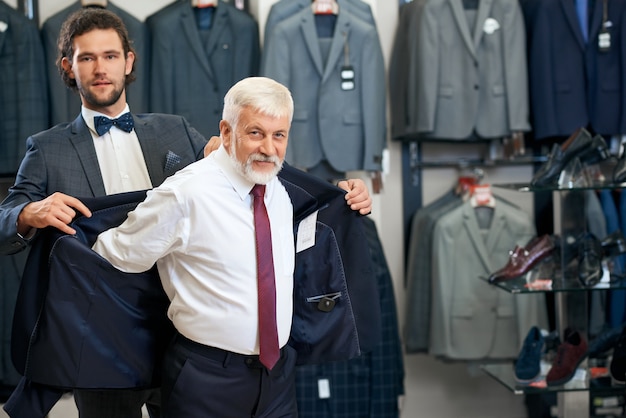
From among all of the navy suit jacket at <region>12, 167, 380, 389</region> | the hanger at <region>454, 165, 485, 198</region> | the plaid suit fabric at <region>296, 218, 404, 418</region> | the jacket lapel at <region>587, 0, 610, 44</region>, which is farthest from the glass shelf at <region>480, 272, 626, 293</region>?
the navy suit jacket at <region>12, 167, 380, 389</region>

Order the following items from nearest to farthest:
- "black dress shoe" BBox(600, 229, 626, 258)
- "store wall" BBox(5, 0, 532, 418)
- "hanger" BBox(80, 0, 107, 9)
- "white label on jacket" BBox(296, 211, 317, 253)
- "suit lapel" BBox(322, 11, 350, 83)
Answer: "white label on jacket" BBox(296, 211, 317, 253)
"black dress shoe" BBox(600, 229, 626, 258)
"suit lapel" BBox(322, 11, 350, 83)
"hanger" BBox(80, 0, 107, 9)
"store wall" BBox(5, 0, 532, 418)

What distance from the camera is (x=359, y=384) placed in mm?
4414

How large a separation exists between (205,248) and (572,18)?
10.1ft

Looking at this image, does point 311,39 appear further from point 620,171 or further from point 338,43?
point 620,171

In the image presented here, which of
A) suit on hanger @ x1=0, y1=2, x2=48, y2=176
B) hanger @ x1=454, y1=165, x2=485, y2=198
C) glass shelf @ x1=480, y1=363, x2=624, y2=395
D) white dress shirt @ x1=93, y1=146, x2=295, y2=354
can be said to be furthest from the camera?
hanger @ x1=454, y1=165, x2=485, y2=198

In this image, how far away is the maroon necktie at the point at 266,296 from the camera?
2270mm

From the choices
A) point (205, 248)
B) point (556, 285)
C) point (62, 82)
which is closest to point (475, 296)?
point (556, 285)

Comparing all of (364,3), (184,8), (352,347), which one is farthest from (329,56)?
(352,347)

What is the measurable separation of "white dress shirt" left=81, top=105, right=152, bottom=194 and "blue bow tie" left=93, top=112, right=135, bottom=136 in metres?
0.02

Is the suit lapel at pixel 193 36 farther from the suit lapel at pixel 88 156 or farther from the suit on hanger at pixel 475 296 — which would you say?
the suit lapel at pixel 88 156

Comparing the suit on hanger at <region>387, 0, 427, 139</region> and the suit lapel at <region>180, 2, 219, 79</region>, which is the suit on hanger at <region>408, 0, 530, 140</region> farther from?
the suit lapel at <region>180, 2, 219, 79</region>

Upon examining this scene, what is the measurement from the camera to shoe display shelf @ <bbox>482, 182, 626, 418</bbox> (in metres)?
3.93

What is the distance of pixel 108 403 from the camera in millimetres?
2555

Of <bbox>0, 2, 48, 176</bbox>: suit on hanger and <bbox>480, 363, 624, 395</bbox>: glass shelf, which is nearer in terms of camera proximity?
<bbox>480, 363, 624, 395</bbox>: glass shelf
